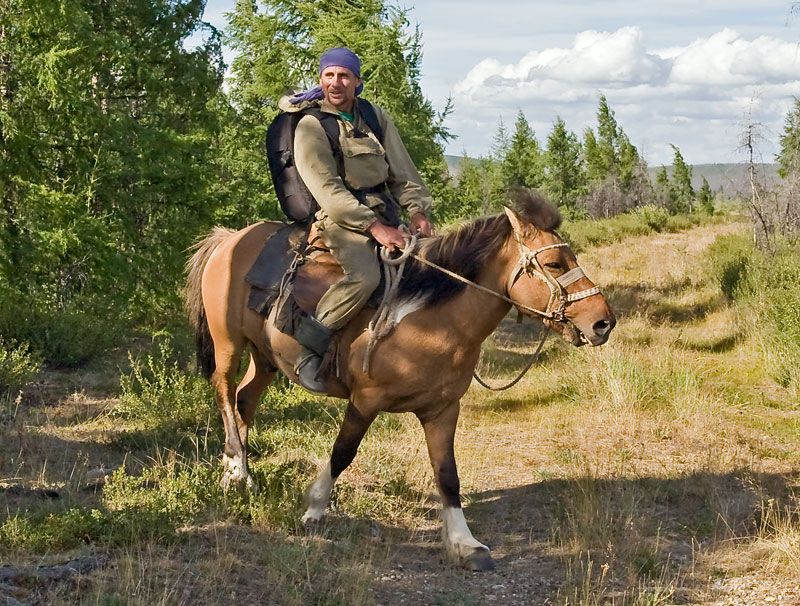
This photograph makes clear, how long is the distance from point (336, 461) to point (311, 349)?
30.0 inches

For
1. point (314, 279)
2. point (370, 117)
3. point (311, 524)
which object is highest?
point (370, 117)

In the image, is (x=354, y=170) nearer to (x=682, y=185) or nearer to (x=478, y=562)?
(x=478, y=562)

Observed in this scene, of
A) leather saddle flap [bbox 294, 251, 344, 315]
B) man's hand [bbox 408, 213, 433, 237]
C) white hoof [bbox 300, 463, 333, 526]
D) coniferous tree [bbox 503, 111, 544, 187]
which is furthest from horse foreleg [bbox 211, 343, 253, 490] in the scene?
coniferous tree [bbox 503, 111, 544, 187]

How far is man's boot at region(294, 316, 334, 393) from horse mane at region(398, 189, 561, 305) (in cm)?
62

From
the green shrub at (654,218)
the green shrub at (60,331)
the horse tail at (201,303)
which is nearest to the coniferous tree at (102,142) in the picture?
the green shrub at (60,331)

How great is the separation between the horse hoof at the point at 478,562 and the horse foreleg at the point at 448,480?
61 mm

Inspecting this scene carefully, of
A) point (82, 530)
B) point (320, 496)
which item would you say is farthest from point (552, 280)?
point (82, 530)

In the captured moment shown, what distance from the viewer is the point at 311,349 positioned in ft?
20.0

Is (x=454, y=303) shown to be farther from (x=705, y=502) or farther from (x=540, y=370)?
(x=540, y=370)

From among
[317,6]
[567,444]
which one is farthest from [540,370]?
[317,6]

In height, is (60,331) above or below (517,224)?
below

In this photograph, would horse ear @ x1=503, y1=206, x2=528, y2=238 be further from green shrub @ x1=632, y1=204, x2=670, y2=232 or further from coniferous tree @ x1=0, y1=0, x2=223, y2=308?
green shrub @ x1=632, y1=204, x2=670, y2=232

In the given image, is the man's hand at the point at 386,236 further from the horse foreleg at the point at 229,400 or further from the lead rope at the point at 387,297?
the horse foreleg at the point at 229,400

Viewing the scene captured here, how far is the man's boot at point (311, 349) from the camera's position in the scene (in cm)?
600
